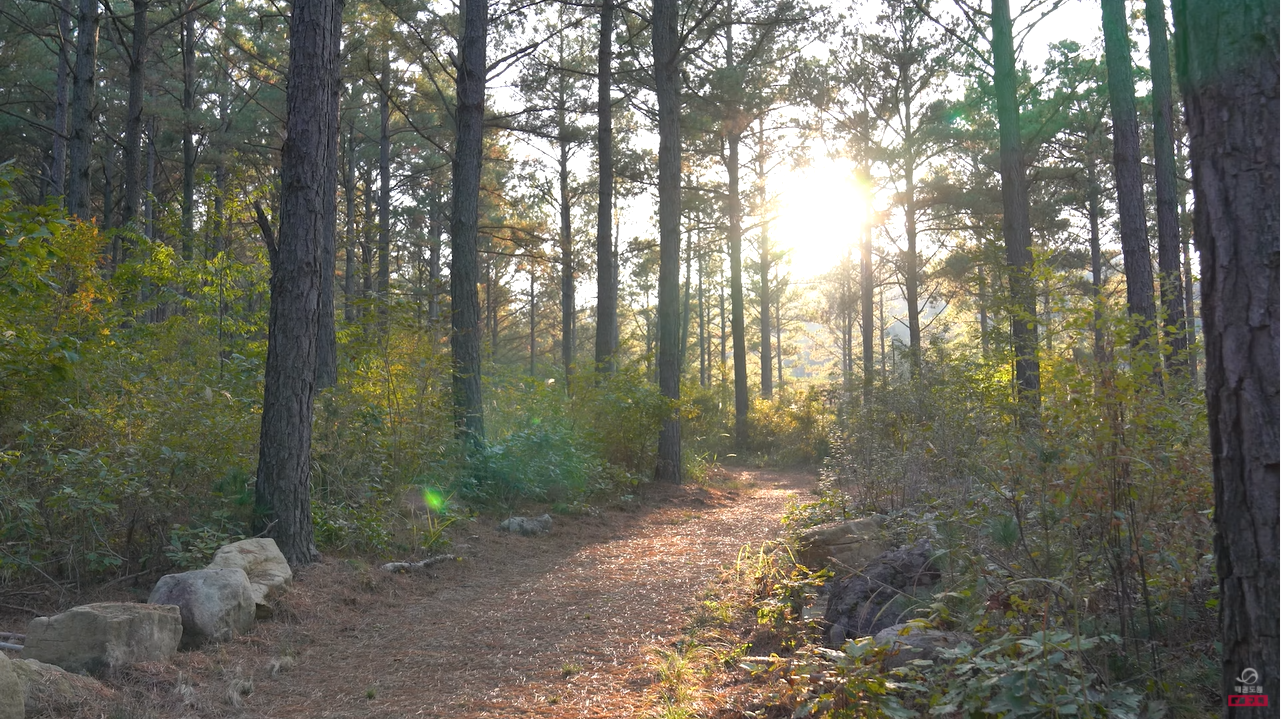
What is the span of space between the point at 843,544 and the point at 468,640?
2.59 meters

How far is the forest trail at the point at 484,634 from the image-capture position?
12.5 feet

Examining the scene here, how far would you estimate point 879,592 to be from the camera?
4.20 m

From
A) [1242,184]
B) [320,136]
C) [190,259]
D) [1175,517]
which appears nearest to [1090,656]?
[1175,517]

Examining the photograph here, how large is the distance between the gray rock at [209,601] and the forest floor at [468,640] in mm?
105

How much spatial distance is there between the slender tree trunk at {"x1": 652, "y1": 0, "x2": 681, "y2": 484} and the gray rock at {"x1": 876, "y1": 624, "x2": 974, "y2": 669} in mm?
8848

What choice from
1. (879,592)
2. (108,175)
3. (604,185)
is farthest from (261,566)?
(108,175)

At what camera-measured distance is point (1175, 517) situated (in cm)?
339

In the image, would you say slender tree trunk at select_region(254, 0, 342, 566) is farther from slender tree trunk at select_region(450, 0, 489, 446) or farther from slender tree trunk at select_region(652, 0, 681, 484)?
slender tree trunk at select_region(652, 0, 681, 484)

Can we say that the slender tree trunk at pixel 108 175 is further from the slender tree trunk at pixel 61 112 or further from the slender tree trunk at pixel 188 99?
the slender tree trunk at pixel 61 112

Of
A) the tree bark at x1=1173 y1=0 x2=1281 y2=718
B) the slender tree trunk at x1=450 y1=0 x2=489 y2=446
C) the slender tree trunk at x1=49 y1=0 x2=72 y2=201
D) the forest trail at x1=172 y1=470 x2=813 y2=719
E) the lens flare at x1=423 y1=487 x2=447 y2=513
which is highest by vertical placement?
the slender tree trunk at x1=49 y1=0 x2=72 y2=201

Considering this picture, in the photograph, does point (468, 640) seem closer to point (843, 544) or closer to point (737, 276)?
point (843, 544)

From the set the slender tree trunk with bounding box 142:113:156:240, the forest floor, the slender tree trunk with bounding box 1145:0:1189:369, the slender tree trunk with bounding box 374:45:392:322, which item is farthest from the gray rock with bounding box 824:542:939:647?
the slender tree trunk with bounding box 142:113:156:240

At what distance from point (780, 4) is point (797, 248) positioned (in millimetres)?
15473

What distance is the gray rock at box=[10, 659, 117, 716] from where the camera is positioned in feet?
10.7
